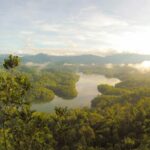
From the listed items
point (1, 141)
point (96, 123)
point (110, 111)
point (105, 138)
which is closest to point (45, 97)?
point (110, 111)

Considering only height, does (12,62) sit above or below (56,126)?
above

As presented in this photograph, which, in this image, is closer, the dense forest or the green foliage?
the green foliage

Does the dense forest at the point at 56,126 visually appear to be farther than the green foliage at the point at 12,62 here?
Yes

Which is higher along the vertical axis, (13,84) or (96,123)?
(13,84)

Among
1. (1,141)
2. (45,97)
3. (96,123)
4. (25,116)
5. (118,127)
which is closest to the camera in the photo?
(25,116)

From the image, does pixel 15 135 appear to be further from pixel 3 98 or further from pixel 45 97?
pixel 45 97

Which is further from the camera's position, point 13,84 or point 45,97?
point 45,97

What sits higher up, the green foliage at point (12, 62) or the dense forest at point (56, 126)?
the green foliage at point (12, 62)

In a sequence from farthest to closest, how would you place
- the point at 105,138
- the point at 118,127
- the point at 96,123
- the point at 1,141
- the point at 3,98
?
the point at 96,123 < the point at 118,127 < the point at 105,138 < the point at 1,141 < the point at 3,98

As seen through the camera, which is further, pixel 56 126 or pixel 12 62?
pixel 56 126

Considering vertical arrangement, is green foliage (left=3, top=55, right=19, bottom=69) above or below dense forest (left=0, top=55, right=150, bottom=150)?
above

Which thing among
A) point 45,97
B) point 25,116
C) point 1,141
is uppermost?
point 25,116
